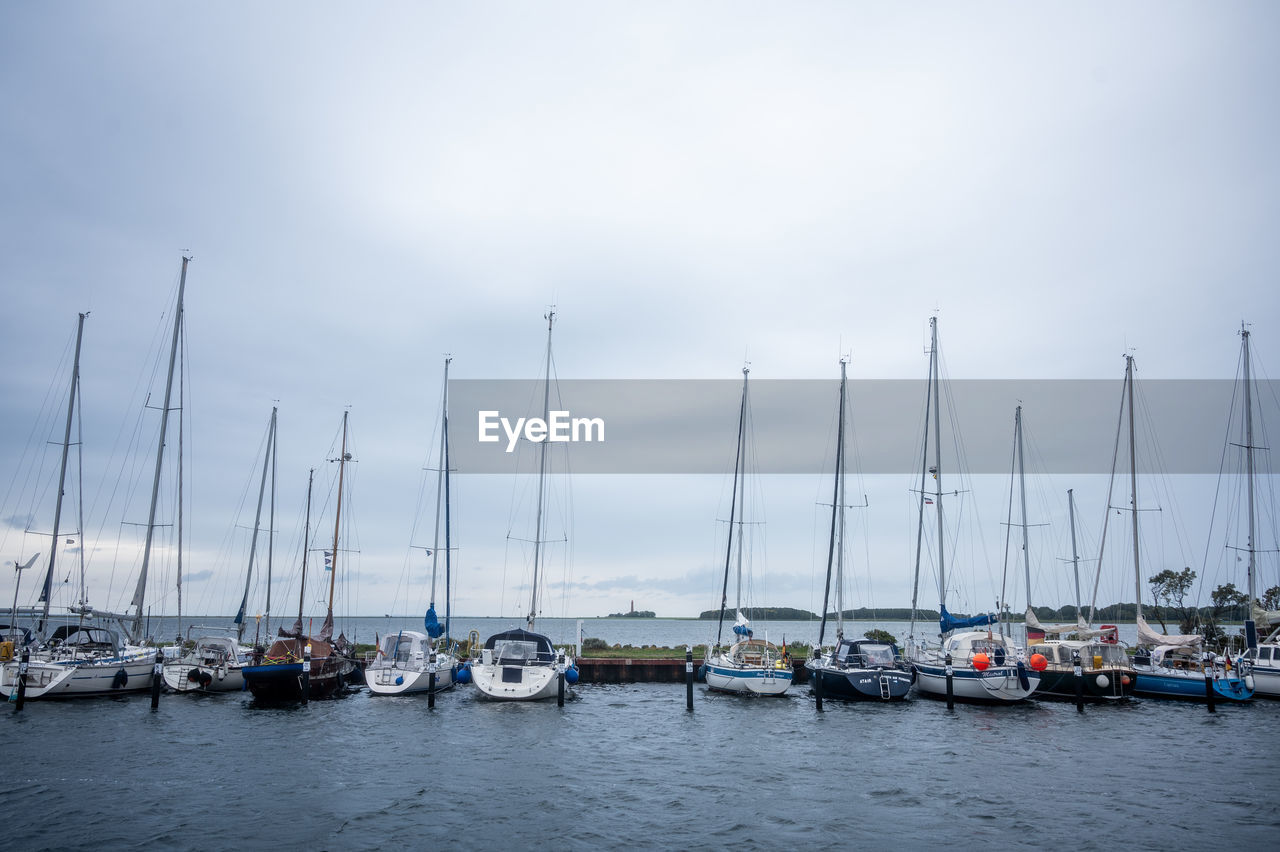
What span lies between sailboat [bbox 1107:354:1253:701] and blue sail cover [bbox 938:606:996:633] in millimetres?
7754

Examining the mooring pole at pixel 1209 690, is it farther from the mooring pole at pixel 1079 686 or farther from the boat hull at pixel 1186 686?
the mooring pole at pixel 1079 686

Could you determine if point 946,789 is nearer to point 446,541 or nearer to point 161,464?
point 446,541

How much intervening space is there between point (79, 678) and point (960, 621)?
1739 inches

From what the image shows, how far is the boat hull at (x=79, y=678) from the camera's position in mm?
34906

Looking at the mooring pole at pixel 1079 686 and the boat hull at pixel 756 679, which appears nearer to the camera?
the mooring pole at pixel 1079 686

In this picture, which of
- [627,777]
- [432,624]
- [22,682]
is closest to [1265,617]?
[627,777]

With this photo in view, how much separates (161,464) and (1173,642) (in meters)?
55.8

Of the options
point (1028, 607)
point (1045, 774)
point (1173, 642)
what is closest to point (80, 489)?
point (1045, 774)

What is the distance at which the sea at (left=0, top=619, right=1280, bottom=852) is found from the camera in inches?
726

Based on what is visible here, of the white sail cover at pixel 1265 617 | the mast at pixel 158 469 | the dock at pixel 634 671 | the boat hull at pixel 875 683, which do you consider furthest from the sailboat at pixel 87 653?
the white sail cover at pixel 1265 617

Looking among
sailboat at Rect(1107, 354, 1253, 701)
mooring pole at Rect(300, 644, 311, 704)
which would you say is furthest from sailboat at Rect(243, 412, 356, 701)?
sailboat at Rect(1107, 354, 1253, 701)

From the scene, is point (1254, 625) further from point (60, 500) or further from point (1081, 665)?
point (60, 500)

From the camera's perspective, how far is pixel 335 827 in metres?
18.7

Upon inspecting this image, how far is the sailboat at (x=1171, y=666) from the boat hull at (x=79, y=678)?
5092 cm
